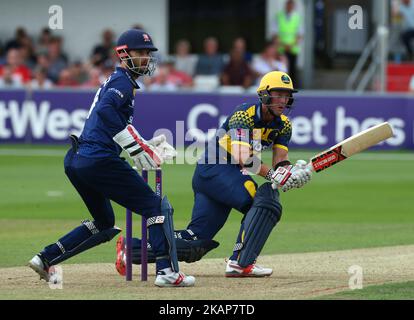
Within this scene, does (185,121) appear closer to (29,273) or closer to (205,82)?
(205,82)

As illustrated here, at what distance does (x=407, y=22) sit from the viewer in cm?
2464

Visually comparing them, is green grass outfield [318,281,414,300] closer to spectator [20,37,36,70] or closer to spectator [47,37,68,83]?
spectator [47,37,68,83]

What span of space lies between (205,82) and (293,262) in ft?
41.2

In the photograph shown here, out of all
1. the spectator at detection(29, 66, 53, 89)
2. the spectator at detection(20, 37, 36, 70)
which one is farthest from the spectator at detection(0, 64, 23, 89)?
the spectator at detection(20, 37, 36, 70)

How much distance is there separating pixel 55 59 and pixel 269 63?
4.67 meters

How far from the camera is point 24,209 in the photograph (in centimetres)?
1405

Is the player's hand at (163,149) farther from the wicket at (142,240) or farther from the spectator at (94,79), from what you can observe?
the spectator at (94,79)

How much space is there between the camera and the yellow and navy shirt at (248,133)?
912 centimetres

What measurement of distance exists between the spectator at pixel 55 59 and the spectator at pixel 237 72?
3.55 m

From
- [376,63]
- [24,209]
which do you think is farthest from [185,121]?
[24,209]

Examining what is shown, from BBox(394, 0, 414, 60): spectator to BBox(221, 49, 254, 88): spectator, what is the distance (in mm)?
4125

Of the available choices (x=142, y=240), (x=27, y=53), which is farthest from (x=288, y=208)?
(x=27, y=53)

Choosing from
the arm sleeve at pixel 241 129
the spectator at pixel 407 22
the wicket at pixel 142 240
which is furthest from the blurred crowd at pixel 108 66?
the wicket at pixel 142 240

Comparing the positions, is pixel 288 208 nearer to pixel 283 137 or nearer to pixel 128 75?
pixel 283 137
